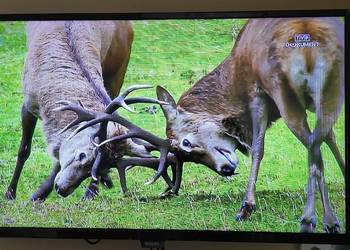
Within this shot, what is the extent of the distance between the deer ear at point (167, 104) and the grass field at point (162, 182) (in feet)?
0.08

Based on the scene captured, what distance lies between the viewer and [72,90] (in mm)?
2574

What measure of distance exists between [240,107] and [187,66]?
0.93 feet

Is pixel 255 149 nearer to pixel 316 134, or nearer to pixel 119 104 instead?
pixel 316 134

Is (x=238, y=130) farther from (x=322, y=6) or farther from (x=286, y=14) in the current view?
(x=322, y=6)

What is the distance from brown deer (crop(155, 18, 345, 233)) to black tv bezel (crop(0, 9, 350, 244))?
3cm

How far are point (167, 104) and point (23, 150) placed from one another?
0.65 meters

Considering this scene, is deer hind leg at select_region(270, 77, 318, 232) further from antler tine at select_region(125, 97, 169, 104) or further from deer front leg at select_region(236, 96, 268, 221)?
antler tine at select_region(125, 97, 169, 104)

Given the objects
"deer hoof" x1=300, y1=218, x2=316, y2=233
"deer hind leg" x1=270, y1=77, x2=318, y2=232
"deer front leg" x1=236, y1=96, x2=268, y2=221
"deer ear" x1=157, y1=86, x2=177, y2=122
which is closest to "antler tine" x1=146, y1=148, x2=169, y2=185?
"deer ear" x1=157, y1=86, x2=177, y2=122

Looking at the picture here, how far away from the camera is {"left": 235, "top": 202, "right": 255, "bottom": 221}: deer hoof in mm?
2480

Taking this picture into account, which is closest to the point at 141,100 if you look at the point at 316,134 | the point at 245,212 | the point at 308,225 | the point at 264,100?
the point at 264,100

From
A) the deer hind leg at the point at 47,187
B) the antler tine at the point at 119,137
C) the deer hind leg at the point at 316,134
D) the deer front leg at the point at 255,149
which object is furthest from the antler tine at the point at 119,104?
the deer hind leg at the point at 316,134

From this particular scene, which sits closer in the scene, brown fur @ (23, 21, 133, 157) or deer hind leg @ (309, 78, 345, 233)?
deer hind leg @ (309, 78, 345, 233)

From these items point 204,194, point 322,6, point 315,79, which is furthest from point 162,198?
point 322,6

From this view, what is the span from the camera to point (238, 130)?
250 cm
